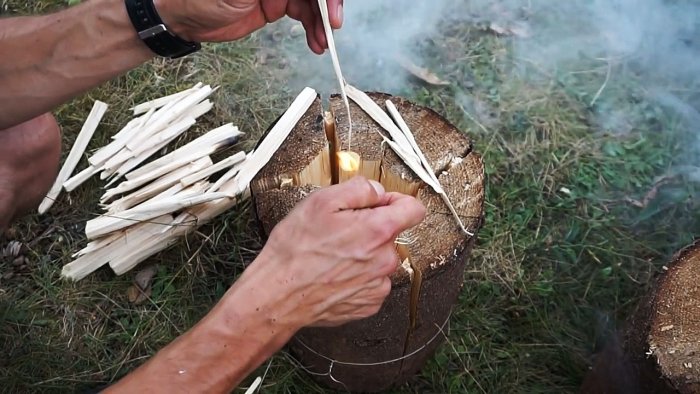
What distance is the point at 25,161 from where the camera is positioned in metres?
2.51

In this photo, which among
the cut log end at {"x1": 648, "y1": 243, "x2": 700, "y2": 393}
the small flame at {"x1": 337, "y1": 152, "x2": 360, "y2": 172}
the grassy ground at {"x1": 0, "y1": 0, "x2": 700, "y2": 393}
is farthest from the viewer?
the grassy ground at {"x1": 0, "y1": 0, "x2": 700, "y2": 393}

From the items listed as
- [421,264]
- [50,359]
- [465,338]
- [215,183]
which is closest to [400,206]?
[421,264]

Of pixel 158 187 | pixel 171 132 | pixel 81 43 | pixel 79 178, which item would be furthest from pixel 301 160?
pixel 79 178

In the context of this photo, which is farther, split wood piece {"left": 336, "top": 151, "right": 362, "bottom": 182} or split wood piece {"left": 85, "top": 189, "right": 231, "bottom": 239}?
split wood piece {"left": 85, "top": 189, "right": 231, "bottom": 239}

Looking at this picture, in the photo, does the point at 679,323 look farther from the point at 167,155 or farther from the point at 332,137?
the point at 167,155

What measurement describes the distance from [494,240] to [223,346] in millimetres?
1610

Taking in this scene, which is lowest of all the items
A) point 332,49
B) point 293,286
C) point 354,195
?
point 293,286

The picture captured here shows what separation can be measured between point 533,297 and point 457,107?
3.34 ft

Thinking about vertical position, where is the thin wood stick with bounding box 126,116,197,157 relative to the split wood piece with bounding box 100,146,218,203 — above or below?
above

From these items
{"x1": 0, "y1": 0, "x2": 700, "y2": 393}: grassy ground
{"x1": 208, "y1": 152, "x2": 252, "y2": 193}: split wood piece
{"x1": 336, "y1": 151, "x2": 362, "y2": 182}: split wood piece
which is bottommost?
{"x1": 0, "y1": 0, "x2": 700, "y2": 393}: grassy ground

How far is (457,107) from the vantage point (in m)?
3.23

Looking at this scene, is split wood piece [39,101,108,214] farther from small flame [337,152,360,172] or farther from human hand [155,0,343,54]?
small flame [337,152,360,172]

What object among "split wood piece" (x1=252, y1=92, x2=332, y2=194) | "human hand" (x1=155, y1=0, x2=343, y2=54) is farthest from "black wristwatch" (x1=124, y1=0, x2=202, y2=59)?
"split wood piece" (x1=252, y1=92, x2=332, y2=194)

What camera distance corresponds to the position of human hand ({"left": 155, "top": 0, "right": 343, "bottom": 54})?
6.35ft
